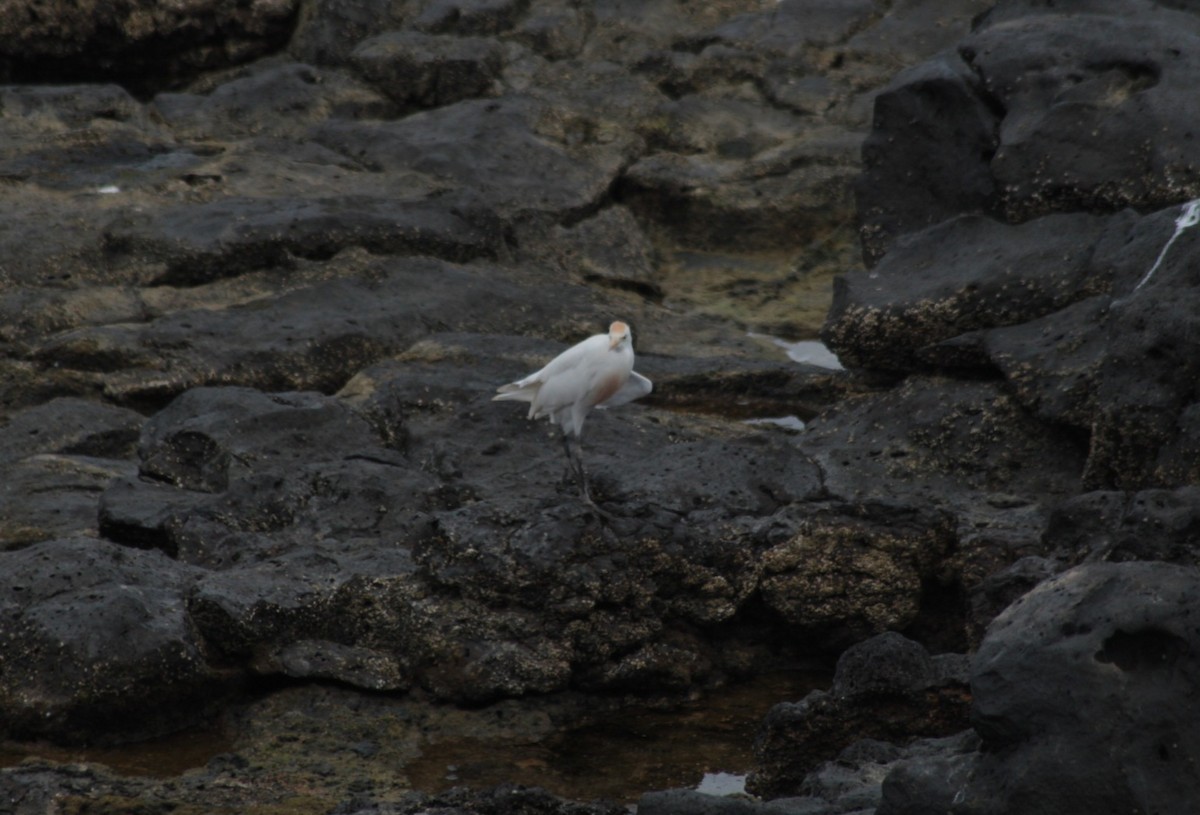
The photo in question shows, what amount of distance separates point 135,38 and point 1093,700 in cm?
1551

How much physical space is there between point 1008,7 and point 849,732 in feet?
24.8

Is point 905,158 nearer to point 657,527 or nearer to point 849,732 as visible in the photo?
point 657,527

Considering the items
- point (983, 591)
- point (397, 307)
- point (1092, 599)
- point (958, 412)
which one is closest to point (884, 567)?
point (983, 591)

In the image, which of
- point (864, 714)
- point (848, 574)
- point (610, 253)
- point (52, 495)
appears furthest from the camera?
point (610, 253)

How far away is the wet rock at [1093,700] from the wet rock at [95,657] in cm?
424

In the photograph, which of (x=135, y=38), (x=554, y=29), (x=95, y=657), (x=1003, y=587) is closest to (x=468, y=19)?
(x=554, y=29)

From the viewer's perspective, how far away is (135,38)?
745 inches

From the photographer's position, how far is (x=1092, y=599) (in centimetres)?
569

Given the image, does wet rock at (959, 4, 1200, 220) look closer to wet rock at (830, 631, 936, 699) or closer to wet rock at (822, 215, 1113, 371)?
wet rock at (822, 215, 1113, 371)

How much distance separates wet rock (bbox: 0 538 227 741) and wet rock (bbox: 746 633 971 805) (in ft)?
9.27

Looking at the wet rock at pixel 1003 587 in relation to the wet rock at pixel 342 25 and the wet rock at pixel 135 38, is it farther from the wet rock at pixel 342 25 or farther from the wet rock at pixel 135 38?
the wet rock at pixel 135 38

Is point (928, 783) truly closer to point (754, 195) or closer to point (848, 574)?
point (848, 574)

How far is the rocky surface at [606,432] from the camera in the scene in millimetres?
7559

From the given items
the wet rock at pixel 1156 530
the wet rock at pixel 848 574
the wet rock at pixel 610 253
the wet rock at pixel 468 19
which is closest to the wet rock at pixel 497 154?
the wet rock at pixel 610 253
